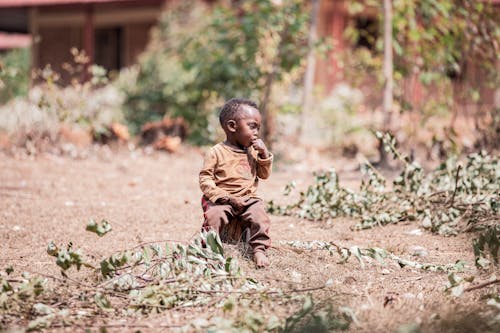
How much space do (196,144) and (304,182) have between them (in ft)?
9.50

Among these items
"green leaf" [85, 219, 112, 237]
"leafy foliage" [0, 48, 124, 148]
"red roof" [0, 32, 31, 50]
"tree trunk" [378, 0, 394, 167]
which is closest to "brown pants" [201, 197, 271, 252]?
"green leaf" [85, 219, 112, 237]

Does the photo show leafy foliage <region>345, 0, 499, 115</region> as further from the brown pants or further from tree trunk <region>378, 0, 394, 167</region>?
the brown pants

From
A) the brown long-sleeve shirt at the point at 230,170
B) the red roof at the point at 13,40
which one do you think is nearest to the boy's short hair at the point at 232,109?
the brown long-sleeve shirt at the point at 230,170

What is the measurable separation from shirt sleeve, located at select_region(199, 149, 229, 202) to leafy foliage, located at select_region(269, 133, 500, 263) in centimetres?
150

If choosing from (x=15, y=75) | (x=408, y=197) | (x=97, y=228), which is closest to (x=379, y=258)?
(x=97, y=228)

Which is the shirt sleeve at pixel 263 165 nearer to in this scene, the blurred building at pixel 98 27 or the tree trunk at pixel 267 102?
the tree trunk at pixel 267 102

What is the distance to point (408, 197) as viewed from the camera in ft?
17.2

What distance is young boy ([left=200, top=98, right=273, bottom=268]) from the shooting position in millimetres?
3762

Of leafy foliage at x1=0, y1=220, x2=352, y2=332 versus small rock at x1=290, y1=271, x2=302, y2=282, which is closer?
leafy foliage at x1=0, y1=220, x2=352, y2=332

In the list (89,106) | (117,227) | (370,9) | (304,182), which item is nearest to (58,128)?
(89,106)

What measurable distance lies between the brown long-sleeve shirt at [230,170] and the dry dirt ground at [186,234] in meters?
0.38

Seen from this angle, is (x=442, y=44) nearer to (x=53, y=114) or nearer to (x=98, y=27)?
(x=53, y=114)

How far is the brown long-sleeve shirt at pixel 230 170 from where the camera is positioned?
382cm

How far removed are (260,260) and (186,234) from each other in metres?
1.19
